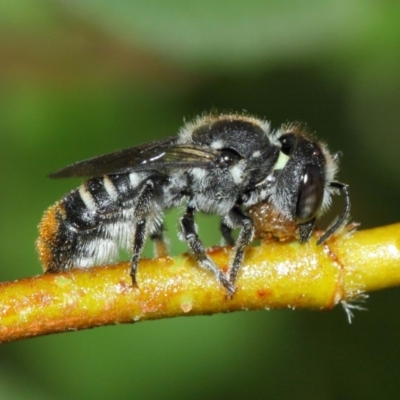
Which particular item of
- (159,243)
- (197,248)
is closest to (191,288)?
(197,248)

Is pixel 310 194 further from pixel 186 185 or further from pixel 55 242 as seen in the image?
pixel 55 242

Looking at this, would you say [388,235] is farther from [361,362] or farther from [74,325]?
[361,362]

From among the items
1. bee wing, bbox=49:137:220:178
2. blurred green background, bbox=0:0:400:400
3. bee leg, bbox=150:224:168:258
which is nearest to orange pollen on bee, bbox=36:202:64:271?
bee wing, bbox=49:137:220:178

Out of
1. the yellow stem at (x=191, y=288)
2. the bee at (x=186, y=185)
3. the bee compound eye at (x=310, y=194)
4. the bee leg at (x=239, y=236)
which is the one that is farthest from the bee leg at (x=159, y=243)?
the yellow stem at (x=191, y=288)

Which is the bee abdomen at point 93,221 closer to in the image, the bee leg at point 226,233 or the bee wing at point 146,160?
the bee wing at point 146,160

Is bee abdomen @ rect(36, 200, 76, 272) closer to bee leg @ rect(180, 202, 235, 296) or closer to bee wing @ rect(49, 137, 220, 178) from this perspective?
bee wing @ rect(49, 137, 220, 178)
